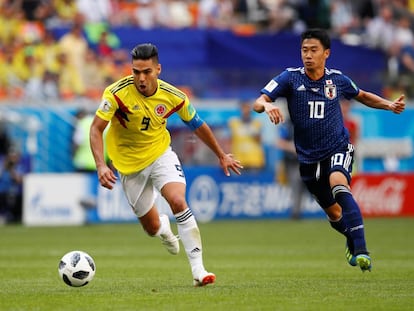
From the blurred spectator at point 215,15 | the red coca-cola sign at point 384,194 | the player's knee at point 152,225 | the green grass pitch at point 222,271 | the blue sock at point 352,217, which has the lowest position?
the red coca-cola sign at point 384,194

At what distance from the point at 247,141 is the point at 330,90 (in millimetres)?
13163

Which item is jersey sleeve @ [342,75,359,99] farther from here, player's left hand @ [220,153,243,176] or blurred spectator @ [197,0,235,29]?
blurred spectator @ [197,0,235,29]

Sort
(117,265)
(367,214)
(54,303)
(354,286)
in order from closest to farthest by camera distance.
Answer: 1. (54,303)
2. (354,286)
3. (117,265)
4. (367,214)

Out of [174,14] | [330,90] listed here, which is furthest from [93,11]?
[330,90]

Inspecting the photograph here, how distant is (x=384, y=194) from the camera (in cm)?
2572

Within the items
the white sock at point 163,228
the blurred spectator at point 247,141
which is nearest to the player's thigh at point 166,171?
the white sock at point 163,228

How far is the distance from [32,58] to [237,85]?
203 inches

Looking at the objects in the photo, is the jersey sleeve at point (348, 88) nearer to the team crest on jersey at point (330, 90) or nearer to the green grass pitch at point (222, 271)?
the team crest on jersey at point (330, 90)

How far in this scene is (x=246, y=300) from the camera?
937 centimetres

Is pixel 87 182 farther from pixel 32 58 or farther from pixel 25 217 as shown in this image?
pixel 32 58

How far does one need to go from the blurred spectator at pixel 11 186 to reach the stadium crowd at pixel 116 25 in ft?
6.00

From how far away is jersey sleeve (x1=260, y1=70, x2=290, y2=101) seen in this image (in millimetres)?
11957

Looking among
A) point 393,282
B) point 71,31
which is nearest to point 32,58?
point 71,31

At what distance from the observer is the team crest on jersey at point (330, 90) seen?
12.2 metres
